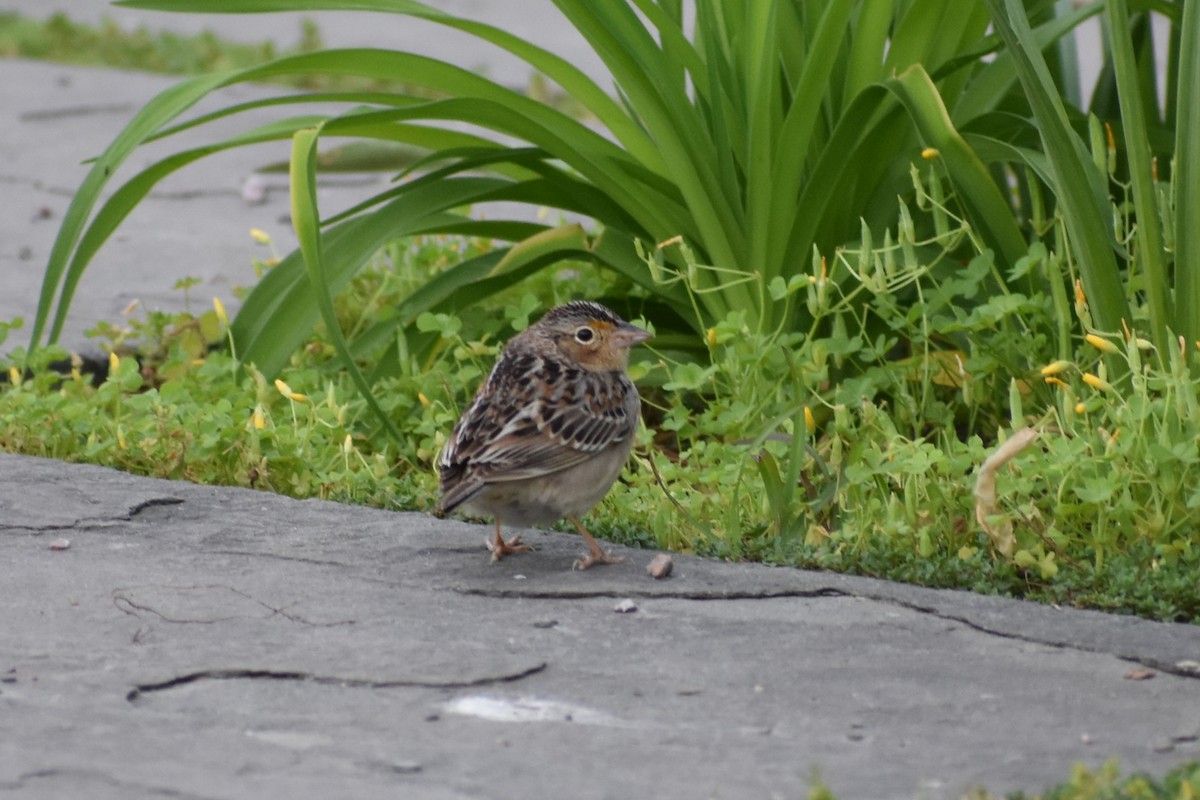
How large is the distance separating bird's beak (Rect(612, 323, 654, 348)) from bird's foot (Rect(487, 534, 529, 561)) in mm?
547

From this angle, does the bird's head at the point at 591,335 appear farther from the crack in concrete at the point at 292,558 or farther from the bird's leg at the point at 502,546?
the crack in concrete at the point at 292,558

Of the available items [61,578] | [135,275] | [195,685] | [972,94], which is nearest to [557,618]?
[195,685]

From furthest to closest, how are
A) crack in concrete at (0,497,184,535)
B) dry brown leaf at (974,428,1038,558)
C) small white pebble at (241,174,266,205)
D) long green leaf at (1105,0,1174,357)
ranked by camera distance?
small white pebble at (241,174,266,205) < crack in concrete at (0,497,184,535) < long green leaf at (1105,0,1174,357) < dry brown leaf at (974,428,1038,558)

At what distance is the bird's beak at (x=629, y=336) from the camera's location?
169 inches

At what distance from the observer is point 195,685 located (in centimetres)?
316

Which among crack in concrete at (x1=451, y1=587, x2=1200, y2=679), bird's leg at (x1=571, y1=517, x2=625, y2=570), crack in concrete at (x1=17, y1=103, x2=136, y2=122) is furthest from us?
crack in concrete at (x1=17, y1=103, x2=136, y2=122)

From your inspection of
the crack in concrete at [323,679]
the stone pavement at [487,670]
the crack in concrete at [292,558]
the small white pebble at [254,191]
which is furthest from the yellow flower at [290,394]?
the small white pebble at [254,191]

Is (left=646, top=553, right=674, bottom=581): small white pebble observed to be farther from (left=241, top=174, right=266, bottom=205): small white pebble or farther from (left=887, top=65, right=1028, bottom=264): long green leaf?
(left=241, top=174, right=266, bottom=205): small white pebble

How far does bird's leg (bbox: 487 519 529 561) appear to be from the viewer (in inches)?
158

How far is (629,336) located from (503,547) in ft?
2.08

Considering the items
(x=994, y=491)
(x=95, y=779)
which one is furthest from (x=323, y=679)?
(x=994, y=491)

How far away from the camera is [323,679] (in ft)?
10.5

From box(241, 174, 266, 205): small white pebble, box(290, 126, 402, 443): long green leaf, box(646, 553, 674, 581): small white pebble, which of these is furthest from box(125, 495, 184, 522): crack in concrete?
box(241, 174, 266, 205): small white pebble

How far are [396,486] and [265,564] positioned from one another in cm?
71
